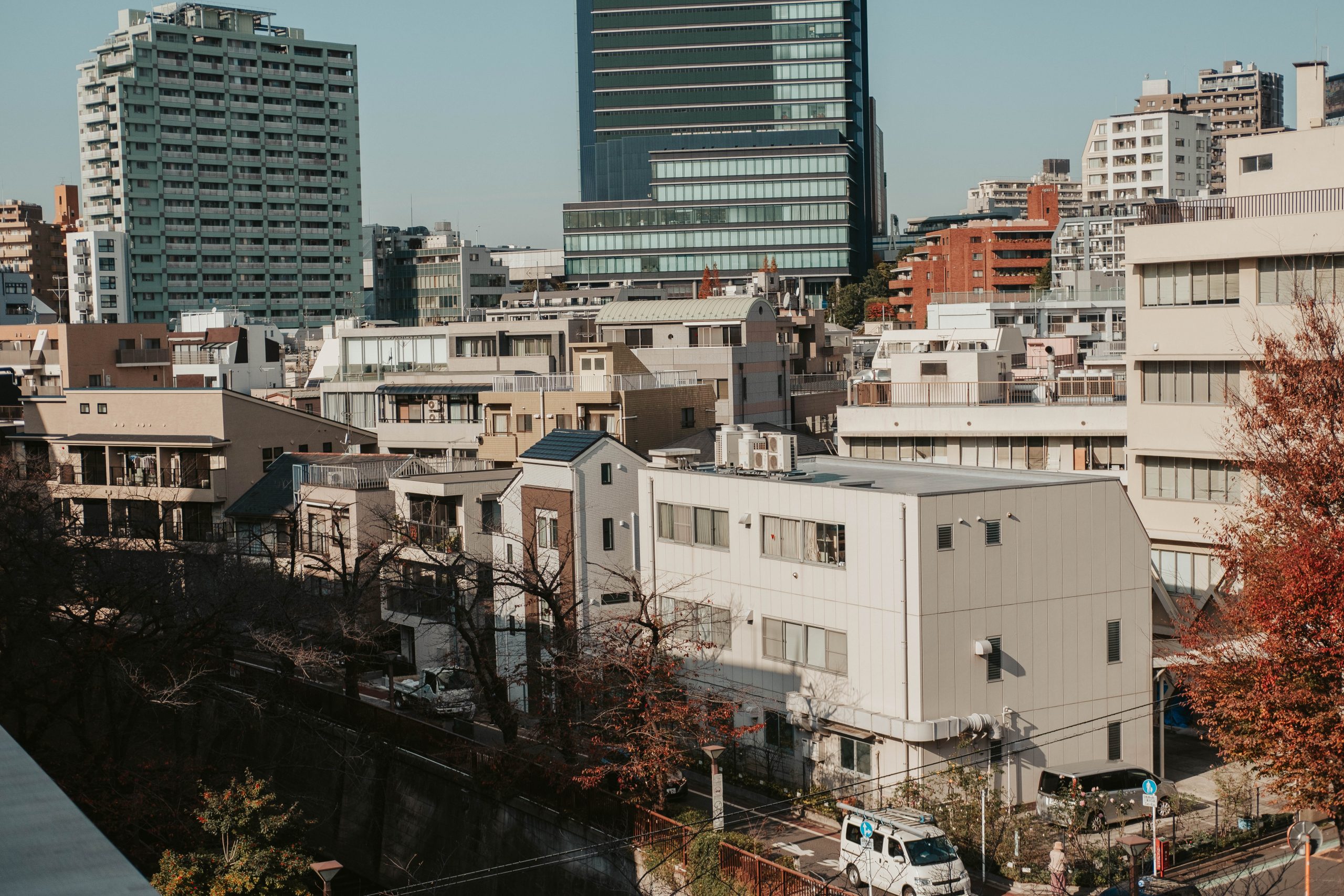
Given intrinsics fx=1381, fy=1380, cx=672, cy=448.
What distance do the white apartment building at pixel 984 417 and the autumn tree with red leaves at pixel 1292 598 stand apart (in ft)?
53.9

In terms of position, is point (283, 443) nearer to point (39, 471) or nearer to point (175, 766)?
point (39, 471)

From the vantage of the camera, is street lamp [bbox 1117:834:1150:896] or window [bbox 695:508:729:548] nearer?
street lamp [bbox 1117:834:1150:896]

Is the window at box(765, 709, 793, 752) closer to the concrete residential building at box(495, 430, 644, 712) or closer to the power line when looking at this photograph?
the power line

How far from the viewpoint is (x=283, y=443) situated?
59344mm

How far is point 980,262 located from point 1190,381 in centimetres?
9335

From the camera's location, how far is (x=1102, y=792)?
28.7m

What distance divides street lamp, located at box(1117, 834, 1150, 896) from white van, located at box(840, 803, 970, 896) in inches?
114

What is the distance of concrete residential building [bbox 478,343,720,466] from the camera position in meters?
50.9

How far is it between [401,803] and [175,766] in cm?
648

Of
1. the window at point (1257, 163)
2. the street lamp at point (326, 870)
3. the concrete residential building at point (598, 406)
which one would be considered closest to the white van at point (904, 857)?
the street lamp at point (326, 870)

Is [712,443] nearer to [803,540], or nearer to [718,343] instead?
[718,343]

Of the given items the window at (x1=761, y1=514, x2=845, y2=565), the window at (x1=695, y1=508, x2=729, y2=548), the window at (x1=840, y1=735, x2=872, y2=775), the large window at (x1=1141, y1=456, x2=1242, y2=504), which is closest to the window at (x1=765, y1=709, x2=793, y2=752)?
the window at (x1=840, y1=735, x2=872, y2=775)

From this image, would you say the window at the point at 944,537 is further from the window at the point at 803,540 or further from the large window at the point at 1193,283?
the large window at the point at 1193,283

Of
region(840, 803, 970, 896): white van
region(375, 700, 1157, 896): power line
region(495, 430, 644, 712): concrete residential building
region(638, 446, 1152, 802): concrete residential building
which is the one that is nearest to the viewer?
region(840, 803, 970, 896): white van
